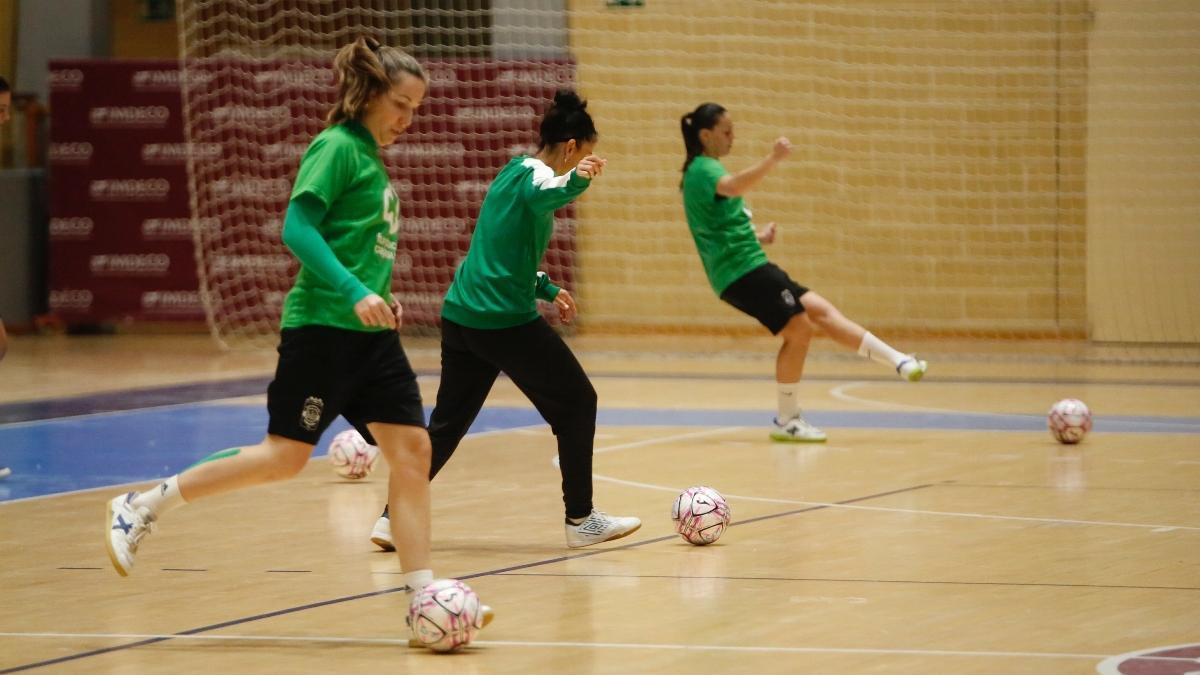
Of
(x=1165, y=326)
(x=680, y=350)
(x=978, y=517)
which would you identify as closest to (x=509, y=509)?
(x=978, y=517)

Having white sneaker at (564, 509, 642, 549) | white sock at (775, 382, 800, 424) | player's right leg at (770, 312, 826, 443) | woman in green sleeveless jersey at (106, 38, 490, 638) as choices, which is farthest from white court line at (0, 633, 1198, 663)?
white sock at (775, 382, 800, 424)

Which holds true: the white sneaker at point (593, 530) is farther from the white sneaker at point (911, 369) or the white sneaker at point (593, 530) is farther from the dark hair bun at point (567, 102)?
the white sneaker at point (911, 369)

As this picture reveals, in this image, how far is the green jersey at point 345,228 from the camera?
5.48 m

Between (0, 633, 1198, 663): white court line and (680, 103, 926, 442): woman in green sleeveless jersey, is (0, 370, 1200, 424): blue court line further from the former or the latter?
(0, 633, 1198, 663): white court line

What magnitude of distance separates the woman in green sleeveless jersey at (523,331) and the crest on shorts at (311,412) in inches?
59.2

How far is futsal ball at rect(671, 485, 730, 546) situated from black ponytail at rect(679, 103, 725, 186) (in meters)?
4.12

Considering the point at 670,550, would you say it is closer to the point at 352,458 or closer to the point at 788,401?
Result: the point at 352,458

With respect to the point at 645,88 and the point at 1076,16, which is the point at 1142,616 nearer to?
the point at 1076,16

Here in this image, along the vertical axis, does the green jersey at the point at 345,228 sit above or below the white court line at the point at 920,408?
above

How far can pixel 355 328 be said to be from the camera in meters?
5.53

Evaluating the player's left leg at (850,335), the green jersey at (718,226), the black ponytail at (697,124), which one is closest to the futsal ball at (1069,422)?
the player's left leg at (850,335)

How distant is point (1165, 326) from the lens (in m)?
17.5

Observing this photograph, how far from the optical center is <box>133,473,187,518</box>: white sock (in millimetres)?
5863

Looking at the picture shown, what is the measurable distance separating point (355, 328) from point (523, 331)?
62.9 inches
